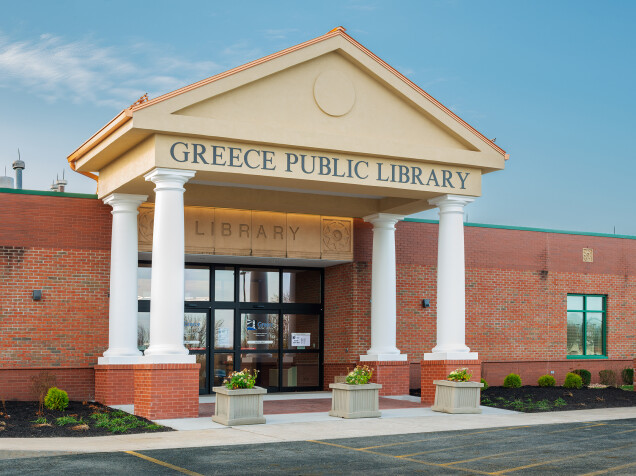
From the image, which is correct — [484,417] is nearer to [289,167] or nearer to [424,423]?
[424,423]

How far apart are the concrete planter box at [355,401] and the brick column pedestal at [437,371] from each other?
266cm

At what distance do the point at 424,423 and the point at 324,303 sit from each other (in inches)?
337

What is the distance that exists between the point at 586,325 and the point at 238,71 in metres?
15.8

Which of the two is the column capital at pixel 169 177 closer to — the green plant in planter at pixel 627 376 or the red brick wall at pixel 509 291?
the red brick wall at pixel 509 291

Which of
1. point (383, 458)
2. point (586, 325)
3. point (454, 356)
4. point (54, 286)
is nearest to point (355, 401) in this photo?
point (454, 356)

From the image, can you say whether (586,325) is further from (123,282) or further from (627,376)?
(123,282)

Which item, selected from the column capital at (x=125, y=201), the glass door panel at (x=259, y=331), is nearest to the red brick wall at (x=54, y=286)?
the column capital at (x=125, y=201)

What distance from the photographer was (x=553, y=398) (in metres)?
20.6

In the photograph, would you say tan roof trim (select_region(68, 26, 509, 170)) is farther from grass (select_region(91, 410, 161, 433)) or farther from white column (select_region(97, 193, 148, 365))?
grass (select_region(91, 410, 161, 433))

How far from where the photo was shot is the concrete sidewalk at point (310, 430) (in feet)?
41.7

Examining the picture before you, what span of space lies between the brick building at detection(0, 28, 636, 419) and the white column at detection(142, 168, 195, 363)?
0.04m

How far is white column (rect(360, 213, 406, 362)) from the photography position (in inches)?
864

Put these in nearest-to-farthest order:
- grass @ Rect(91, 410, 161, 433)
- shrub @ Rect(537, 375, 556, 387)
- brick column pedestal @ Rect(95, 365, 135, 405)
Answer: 1. grass @ Rect(91, 410, 161, 433)
2. brick column pedestal @ Rect(95, 365, 135, 405)
3. shrub @ Rect(537, 375, 556, 387)

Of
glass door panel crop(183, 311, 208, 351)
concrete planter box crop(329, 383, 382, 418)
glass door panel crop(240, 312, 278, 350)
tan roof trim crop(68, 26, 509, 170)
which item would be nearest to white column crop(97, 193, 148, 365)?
tan roof trim crop(68, 26, 509, 170)
